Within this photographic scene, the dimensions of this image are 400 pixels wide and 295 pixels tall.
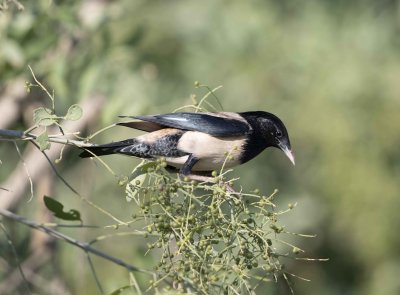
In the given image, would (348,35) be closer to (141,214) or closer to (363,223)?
(363,223)

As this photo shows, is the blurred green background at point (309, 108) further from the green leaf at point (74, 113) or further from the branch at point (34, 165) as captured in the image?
the green leaf at point (74, 113)

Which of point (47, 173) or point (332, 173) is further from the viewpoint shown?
point (332, 173)

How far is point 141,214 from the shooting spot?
9.41 ft

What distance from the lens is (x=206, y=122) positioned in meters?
3.74

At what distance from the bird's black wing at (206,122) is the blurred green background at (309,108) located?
256cm

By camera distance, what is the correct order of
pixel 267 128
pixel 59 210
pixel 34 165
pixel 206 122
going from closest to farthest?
pixel 59 210 → pixel 206 122 → pixel 267 128 → pixel 34 165

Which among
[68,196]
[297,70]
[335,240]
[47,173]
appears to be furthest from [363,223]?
[47,173]

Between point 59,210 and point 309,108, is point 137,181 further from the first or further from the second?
point 309,108

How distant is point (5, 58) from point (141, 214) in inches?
87.3

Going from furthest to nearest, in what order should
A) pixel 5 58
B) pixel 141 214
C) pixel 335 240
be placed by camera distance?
pixel 335 240 → pixel 5 58 → pixel 141 214

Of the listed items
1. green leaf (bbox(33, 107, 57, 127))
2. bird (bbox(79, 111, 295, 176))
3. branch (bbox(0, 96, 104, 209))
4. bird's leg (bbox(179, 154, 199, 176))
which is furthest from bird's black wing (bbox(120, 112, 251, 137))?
branch (bbox(0, 96, 104, 209))

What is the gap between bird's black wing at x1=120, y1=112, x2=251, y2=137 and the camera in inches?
144

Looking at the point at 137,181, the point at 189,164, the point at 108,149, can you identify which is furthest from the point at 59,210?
the point at 189,164

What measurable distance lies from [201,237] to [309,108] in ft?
17.6
